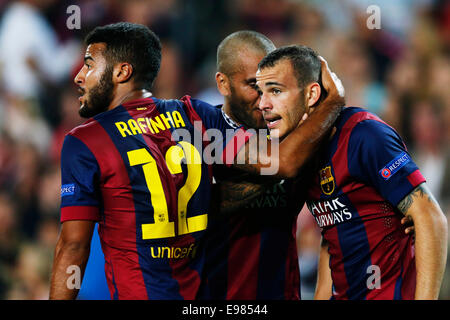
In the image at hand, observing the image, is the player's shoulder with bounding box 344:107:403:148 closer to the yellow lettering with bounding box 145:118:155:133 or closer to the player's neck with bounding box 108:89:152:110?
the yellow lettering with bounding box 145:118:155:133

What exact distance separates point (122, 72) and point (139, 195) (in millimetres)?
685

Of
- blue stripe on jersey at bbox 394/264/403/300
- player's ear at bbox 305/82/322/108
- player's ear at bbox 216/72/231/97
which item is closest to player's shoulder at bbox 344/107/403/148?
player's ear at bbox 305/82/322/108

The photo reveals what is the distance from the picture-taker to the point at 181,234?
2.96 m

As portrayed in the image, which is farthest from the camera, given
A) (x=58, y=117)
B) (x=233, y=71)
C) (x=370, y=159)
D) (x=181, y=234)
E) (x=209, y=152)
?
(x=58, y=117)

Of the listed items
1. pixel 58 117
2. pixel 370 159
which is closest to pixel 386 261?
pixel 370 159

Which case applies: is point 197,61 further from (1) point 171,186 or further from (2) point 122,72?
(1) point 171,186

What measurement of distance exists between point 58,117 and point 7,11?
129cm

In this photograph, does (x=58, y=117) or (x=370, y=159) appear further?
(x=58, y=117)

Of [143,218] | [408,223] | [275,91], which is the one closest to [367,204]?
[408,223]

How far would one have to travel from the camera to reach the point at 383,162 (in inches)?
105

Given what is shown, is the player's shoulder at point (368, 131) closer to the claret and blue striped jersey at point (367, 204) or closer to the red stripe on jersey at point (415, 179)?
the claret and blue striped jersey at point (367, 204)

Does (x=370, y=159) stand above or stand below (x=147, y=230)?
above

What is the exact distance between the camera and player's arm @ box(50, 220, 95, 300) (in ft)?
8.76

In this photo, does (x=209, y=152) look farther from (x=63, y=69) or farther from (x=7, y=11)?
(x=7, y=11)
